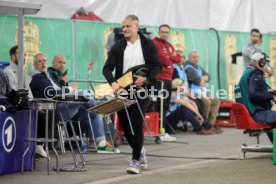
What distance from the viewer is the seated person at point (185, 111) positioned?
705 inches

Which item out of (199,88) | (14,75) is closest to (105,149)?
(14,75)

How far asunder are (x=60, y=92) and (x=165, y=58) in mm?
3836

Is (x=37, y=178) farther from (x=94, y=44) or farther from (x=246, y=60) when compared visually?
(x=246, y=60)

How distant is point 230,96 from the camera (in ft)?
67.5

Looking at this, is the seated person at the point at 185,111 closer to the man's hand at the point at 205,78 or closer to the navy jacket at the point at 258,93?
the man's hand at the point at 205,78

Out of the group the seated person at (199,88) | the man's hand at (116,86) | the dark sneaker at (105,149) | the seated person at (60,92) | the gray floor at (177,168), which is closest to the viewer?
the gray floor at (177,168)

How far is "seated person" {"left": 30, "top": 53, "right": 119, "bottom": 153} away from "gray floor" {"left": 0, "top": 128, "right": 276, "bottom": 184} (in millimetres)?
277

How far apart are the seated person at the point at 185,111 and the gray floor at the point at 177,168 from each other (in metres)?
2.50

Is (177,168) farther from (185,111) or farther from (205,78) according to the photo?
(205,78)

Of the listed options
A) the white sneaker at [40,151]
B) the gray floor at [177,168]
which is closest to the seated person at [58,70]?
the gray floor at [177,168]

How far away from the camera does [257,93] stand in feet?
40.4

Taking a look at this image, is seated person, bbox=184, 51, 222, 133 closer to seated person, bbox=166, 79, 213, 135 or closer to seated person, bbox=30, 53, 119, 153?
seated person, bbox=166, 79, 213, 135

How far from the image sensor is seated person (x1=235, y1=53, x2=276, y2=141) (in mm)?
12281

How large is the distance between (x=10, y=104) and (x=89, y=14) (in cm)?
836
